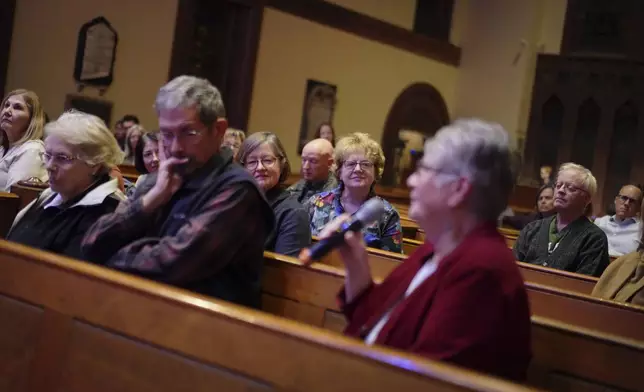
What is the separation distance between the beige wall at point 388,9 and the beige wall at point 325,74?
0.37m

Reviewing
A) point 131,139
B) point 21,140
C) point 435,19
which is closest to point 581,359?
point 21,140

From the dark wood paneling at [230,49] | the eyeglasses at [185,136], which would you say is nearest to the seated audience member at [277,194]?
the eyeglasses at [185,136]

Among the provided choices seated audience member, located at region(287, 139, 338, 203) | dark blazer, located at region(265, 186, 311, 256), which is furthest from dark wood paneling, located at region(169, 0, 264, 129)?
dark blazer, located at region(265, 186, 311, 256)

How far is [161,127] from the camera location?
7.08 ft

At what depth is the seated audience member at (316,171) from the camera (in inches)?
153

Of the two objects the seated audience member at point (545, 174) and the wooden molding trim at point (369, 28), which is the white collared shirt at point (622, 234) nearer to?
the wooden molding trim at point (369, 28)

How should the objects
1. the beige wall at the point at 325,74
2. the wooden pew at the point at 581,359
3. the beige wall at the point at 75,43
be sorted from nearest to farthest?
the wooden pew at the point at 581,359 < the beige wall at the point at 75,43 < the beige wall at the point at 325,74

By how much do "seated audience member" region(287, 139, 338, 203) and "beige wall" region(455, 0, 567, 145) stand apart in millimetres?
7985

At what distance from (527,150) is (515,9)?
2.14 m

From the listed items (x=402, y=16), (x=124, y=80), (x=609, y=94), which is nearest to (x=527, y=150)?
(x=609, y=94)

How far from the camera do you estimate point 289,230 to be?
285 centimetres

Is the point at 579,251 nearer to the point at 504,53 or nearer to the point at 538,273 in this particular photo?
the point at 538,273

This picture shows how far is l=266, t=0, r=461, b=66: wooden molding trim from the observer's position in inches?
350

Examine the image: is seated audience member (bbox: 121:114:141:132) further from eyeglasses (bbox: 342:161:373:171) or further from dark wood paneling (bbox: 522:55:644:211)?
dark wood paneling (bbox: 522:55:644:211)
